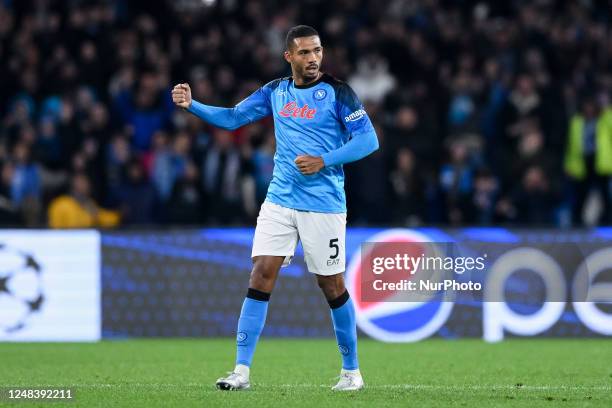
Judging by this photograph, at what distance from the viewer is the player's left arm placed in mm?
7574

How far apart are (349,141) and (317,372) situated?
2.33 meters

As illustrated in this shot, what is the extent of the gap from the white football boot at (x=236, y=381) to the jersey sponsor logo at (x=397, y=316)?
182 inches

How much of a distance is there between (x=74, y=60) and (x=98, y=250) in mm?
4917

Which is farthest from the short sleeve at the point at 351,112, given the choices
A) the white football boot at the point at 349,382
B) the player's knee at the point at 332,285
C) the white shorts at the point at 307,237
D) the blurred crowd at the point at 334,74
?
the blurred crowd at the point at 334,74

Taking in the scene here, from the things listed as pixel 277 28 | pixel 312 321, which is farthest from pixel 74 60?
pixel 312 321

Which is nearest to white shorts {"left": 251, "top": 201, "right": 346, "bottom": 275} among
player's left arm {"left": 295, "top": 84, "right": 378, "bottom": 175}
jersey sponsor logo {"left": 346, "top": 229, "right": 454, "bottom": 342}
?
player's left arm {"left": 295, "top": 84, "right": 378, "bottom": 175}

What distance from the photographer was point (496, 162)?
605 inches

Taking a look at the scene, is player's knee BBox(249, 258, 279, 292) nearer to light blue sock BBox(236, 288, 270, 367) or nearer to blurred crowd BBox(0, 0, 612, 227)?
light blue sock BBox(236, 288, 270, 367)

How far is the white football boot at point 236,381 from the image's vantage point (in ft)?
25.2

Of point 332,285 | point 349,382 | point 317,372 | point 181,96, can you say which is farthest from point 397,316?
point 181,96

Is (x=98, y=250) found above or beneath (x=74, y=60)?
beneath

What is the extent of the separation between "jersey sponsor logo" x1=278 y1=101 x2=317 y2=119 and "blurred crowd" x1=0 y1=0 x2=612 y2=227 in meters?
6.77

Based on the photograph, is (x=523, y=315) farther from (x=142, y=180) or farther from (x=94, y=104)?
(x=94, y=104)

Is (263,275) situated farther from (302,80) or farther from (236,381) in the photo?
(302,80)
